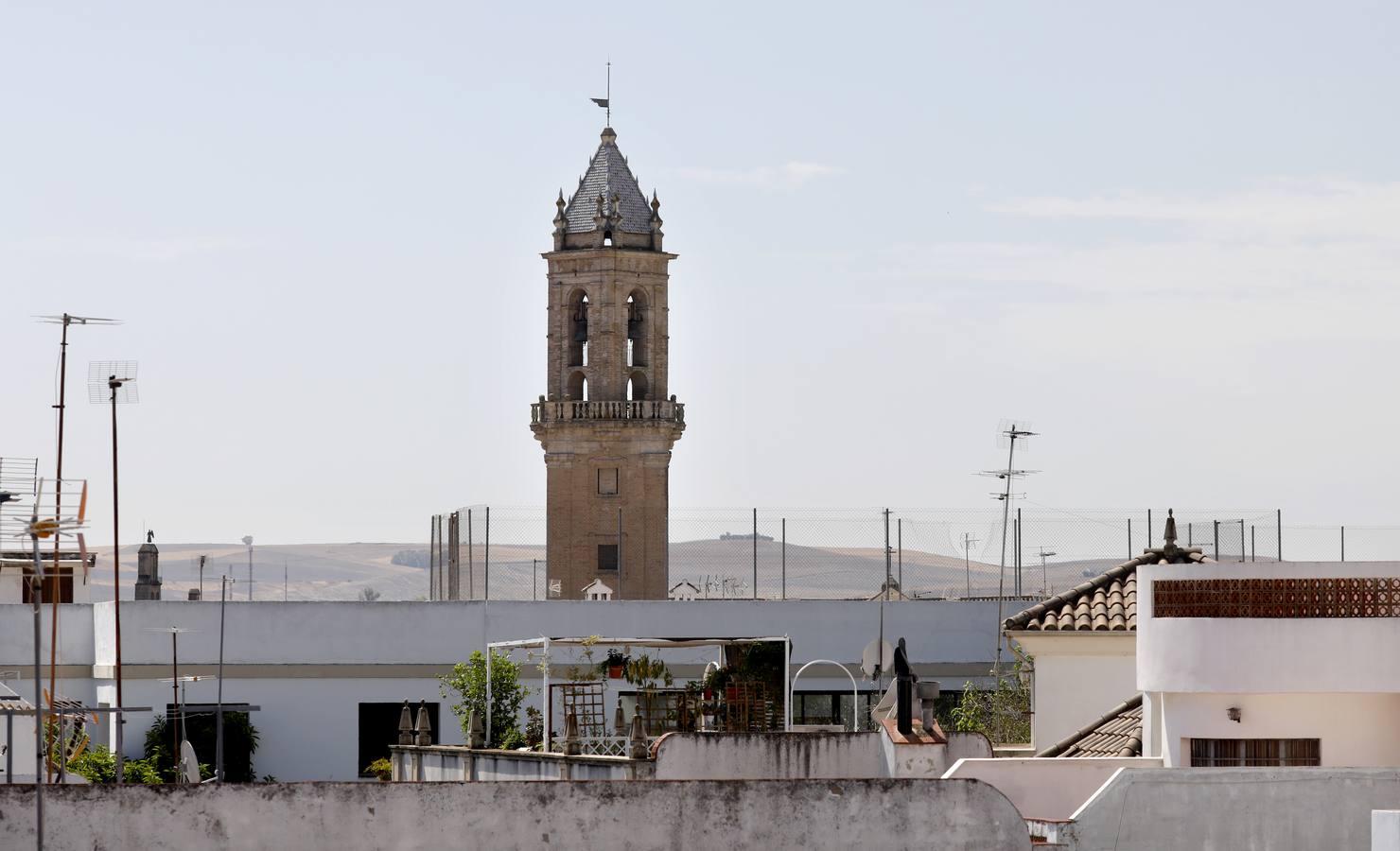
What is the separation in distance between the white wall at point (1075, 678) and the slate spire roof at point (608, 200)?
143ft

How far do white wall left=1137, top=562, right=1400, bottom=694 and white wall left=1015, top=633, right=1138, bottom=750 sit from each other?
753 centimetres

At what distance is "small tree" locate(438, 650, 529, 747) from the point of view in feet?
131

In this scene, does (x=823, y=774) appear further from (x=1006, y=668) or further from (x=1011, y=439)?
(x=1011, y=439)

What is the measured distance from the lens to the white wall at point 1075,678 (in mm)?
32844

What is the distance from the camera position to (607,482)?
247 feet

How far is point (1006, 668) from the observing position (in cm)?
5353

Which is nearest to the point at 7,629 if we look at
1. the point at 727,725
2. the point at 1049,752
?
the point at 727,725

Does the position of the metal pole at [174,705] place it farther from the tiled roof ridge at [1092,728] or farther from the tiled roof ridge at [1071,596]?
the tiled roof ridge at [1092,728]

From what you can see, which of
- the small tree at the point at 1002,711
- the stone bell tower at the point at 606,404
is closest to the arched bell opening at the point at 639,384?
the stone bell tower at the point at 606,404

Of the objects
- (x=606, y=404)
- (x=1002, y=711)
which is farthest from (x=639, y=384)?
(x=1002, y=711)

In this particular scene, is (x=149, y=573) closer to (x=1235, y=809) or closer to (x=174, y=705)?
Answer: (x=174, y=705)

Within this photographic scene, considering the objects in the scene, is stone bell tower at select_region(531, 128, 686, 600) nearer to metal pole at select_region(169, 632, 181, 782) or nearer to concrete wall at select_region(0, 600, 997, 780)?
concrete wall at select_region(0, 600, 997, 780)

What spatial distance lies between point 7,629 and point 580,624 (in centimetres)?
1172

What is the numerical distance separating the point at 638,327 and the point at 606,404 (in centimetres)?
264
